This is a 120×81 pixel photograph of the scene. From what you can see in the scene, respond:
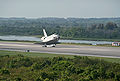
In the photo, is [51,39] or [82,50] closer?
[82,50]

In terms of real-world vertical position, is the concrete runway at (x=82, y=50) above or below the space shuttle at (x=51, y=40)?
below

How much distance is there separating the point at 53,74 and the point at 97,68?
8717 mm

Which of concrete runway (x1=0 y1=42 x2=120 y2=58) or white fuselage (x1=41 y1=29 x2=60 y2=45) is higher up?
white fuselage (x1=41 y1=29 x2=60 y2=45)

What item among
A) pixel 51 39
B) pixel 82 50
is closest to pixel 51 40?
pixel 51 39

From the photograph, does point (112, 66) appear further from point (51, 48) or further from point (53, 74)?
point (51, 48)

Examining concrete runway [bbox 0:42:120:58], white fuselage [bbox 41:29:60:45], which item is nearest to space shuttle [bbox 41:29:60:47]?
white fuselage [bbox 41:29:60:45]

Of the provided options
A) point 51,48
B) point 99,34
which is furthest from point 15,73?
point 99,34

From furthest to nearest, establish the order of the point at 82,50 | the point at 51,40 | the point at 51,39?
1. the point at 51,40
2. the point at 51,39
3. the point at 82,50

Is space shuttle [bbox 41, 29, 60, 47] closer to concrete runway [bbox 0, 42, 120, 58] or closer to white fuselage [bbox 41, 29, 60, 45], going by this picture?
white fuselage [bbox 41, 29, 60, 45]

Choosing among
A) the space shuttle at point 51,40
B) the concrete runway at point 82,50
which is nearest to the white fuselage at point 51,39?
the space shuttle at point 51,40

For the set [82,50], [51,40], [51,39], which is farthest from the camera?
[51,40]

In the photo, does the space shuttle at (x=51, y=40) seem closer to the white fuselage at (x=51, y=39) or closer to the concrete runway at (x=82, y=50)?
the white fuselage at (x=51, y=39)

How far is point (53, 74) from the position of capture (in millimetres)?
54906

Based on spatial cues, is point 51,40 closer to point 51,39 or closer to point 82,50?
point 51,39
